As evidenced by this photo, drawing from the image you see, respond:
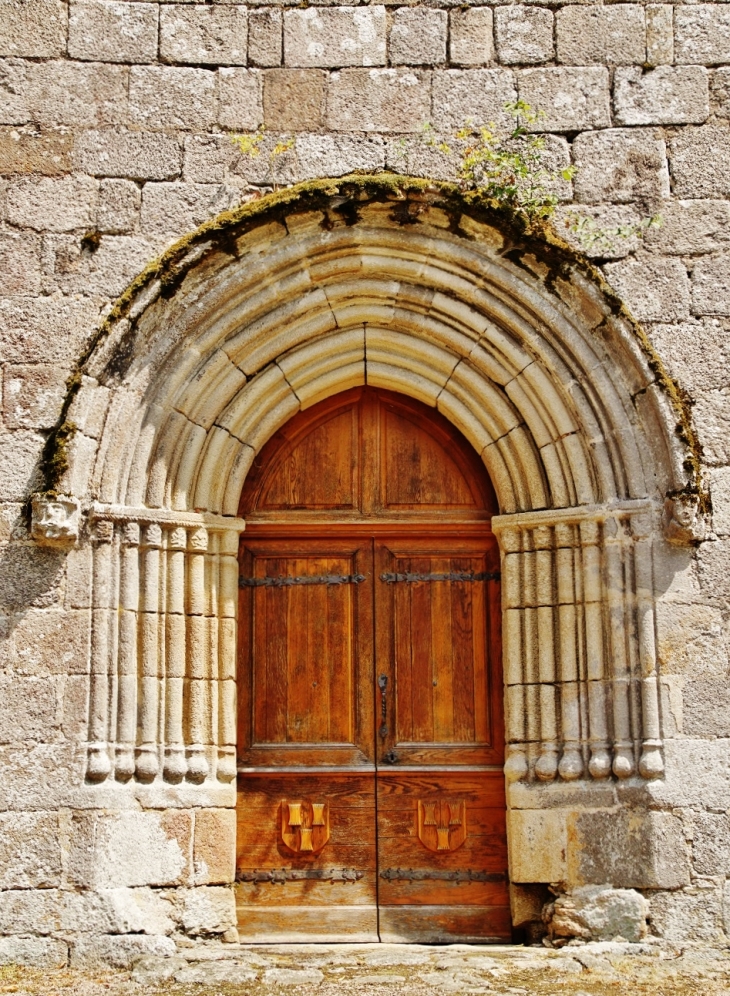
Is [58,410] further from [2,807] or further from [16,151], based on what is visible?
[2,807]

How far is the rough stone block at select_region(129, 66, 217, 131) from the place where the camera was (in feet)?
18.7

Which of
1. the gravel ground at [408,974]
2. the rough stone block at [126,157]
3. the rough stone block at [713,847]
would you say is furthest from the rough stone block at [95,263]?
the rough stone block at [713,847]

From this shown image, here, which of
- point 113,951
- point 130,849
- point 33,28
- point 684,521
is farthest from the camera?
point 33,28

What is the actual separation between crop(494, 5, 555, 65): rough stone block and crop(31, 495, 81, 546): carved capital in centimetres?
268

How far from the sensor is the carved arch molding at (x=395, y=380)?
5.43 metres

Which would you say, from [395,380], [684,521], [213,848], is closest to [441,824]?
[213,848]

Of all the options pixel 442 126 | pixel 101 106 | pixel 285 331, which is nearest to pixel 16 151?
pixel 101 106

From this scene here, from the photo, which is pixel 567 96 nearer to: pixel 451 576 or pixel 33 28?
pixel 451 576

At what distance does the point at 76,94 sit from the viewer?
224 inches

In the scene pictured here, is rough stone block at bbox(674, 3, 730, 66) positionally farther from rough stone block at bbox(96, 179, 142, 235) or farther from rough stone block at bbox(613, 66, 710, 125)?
rough stone block at bbox(96, 179, 142, 235)

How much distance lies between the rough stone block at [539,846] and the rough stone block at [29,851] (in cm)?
185

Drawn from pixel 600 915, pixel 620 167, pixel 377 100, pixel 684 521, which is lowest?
pixel 600 915

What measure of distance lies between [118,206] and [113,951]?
304 cm

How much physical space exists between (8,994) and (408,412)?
A: 2912mm
